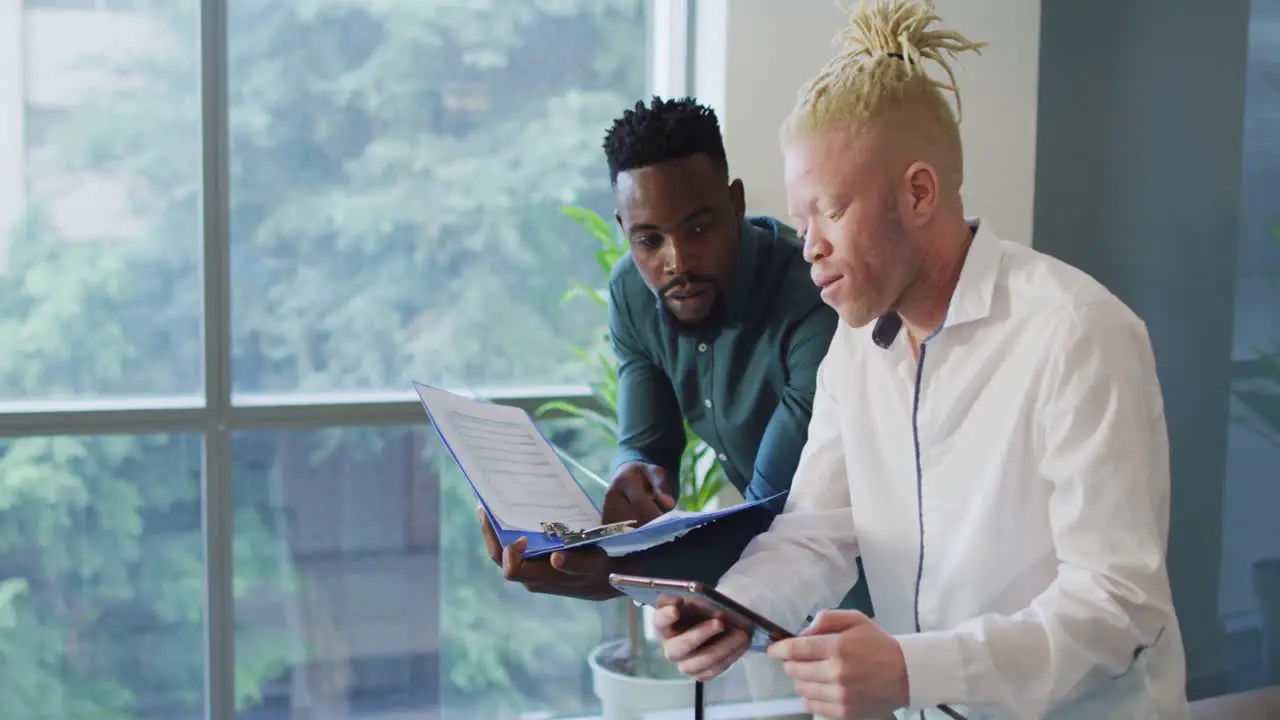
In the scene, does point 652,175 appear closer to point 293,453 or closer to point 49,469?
point 293,453

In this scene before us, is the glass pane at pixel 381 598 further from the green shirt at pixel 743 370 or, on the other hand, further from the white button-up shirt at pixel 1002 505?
the white button-up shirt at pixel 1002 505

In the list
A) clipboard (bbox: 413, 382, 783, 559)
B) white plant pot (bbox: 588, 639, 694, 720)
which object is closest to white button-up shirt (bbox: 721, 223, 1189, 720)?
clipboard (bbox: 413, 382, 783, 559)

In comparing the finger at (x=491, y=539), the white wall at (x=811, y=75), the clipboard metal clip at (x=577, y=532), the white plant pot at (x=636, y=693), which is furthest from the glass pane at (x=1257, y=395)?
the finger at (x=491, y=539)

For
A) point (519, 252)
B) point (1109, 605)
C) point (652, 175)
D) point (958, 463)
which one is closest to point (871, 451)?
point (958, 463)

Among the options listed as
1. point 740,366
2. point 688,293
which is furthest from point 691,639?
point 740,366

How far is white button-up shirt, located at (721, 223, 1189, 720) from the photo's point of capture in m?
1.25

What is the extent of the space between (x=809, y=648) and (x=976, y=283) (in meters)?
0.48

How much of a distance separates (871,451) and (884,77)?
0.49 m

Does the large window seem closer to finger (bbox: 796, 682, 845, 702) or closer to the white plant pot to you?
the white plant pot

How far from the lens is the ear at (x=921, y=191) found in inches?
54.8

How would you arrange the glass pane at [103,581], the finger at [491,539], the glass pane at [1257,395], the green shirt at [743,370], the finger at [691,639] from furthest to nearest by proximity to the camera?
the glass pane at [103,581], the glass pane at [1257,395], the green shirt at [743,370], the finger at [491,539], the finger at [691,639]

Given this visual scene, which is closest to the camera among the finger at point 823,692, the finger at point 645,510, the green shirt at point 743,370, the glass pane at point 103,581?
the finger at point 823,692

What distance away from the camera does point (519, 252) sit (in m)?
3.51

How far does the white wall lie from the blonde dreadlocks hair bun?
1.75 meters
